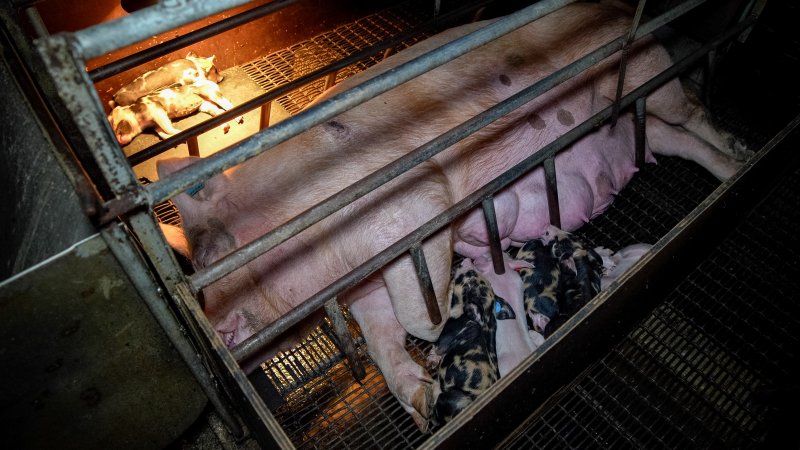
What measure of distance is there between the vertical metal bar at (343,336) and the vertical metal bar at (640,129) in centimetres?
193

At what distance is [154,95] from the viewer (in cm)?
374

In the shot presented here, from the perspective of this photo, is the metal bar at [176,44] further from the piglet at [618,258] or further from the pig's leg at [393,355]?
the piglet at [618,258]

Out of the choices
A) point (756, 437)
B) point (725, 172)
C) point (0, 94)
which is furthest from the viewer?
point (725, 172)

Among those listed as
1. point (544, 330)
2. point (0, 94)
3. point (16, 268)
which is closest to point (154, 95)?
point (0, 94)

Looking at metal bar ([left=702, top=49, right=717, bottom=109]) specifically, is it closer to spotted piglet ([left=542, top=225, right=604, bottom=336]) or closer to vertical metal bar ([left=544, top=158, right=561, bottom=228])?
vertical metal bar ([left=544, top=158, right=561, bottom=228])

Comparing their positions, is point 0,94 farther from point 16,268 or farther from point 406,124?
point 406,124

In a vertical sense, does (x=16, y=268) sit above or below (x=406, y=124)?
above

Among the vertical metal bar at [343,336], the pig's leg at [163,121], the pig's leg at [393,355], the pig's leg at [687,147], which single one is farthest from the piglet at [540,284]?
the pig's leg at [163,121]

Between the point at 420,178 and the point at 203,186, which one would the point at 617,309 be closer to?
the point at 420,178

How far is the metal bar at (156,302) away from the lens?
1.34 m

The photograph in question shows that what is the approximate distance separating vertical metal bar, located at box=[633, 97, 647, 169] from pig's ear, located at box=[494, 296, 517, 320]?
129 centimetres

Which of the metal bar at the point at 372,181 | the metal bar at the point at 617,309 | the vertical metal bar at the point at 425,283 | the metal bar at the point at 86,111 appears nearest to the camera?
the metal bar at the point at 86,111

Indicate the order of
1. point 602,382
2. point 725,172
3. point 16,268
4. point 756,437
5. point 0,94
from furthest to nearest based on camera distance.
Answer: point 725,172 → point 602,382 → point 756,437 → point 0,94 → point 16,268

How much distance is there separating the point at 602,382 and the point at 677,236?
3.10 ft
